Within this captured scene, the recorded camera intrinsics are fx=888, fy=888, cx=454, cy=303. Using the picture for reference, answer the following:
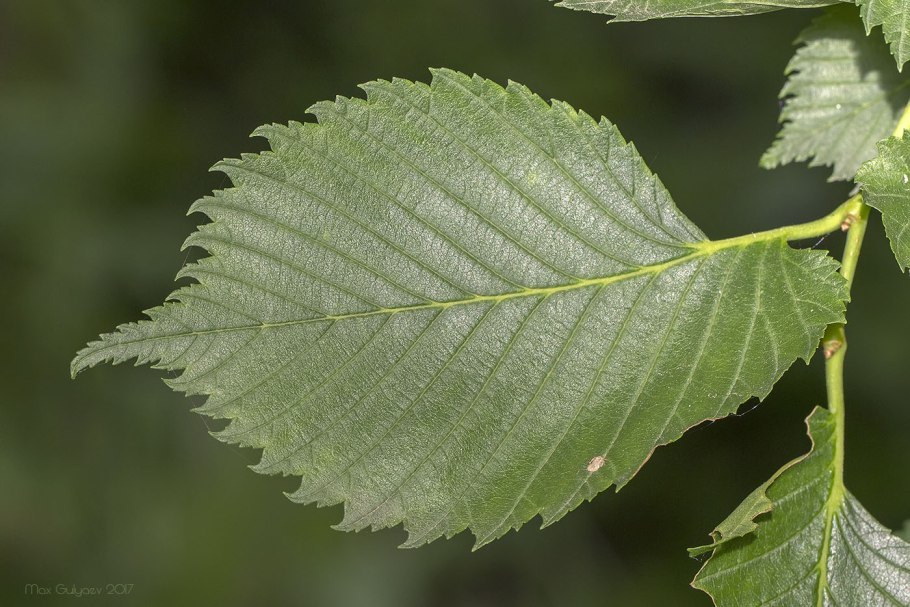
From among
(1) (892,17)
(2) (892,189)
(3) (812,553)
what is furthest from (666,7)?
(3) (812,553)

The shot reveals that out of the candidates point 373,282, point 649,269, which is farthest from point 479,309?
point 649,269

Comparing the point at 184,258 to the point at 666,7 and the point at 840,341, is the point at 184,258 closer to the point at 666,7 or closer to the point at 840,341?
the point at 666,7

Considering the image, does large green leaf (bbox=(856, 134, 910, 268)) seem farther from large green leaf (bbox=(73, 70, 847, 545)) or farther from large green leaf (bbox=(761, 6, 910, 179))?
large green leaf (bbox=(761, 6, 910, 179))

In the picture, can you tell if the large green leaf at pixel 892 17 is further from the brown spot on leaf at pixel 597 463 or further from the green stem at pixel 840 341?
the brown spot on leaf at pixel 597 463

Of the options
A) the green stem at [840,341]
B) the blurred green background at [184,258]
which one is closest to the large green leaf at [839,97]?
the green stem at [840,341]

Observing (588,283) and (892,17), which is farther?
(588,283)

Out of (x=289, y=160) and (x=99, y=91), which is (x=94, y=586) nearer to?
(x=99, y=91)
